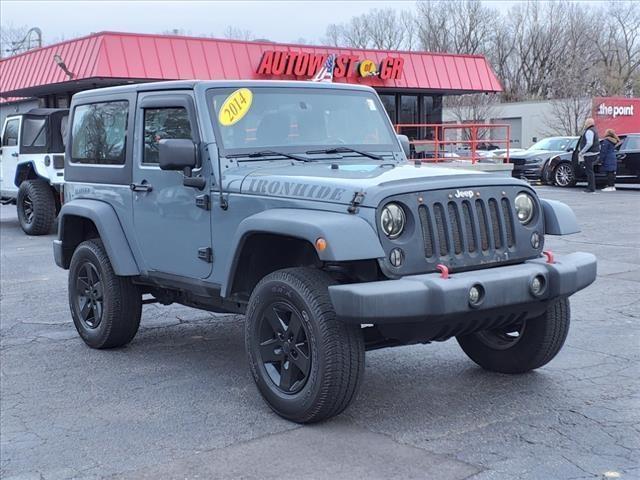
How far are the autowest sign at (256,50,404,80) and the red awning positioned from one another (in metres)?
0.09

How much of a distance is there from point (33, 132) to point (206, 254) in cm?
1105

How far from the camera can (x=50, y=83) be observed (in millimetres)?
22828

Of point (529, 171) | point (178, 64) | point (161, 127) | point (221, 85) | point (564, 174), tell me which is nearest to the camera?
point (221, 85)

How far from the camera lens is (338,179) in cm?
478

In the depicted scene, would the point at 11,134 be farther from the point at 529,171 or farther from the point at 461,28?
the point at 461,28

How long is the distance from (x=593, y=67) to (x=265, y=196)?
64.5 meters

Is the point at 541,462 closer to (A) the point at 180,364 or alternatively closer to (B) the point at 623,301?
(A) the point at 180,364

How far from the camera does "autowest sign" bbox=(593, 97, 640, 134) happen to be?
1489 inches

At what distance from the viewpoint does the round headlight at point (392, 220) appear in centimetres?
446

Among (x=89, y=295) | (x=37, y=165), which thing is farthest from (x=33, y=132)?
(x=89, y=295)

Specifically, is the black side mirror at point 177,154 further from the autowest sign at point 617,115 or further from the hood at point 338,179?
the autowest sign at point 617,115

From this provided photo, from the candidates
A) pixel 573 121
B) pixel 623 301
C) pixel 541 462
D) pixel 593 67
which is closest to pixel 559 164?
pixel 623 301

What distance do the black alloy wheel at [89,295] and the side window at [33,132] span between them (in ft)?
29.9

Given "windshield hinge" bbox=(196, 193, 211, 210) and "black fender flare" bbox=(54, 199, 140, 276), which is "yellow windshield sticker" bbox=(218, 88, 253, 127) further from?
"black fender flare" bbox=(54, 199, 140, 276)
